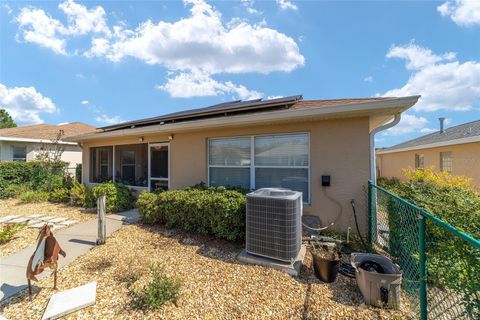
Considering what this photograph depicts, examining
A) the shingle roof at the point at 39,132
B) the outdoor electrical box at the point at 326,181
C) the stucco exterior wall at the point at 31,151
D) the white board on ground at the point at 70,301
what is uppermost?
the shingle roof at the point at 39,132

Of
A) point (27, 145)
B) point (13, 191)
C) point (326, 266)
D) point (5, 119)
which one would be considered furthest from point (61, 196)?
point (5, 119)

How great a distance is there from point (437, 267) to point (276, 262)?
6.77ft

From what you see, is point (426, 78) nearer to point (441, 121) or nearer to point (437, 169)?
point (437, 169)

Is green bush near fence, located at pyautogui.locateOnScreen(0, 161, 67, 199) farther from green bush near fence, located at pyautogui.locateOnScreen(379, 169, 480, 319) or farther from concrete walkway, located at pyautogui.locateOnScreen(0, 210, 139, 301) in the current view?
green bush near fence, located at pyautogui.locateOnScreen(379, 169, 480, 319)

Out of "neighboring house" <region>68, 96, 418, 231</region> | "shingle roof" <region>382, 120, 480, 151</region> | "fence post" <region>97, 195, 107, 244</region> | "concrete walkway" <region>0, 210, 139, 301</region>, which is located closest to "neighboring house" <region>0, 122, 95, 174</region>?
"concrete walkway" <region>0, 210, 139, 301</region>

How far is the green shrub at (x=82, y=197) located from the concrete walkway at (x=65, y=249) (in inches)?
66.8

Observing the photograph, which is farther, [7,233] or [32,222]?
[32,222]

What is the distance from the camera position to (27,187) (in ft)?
33.9

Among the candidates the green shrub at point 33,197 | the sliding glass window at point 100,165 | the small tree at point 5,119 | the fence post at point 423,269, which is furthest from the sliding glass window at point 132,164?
the small tree at point 5,119

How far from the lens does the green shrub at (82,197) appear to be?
7508 millimetres

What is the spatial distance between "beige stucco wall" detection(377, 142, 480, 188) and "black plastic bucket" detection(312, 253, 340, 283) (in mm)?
10262

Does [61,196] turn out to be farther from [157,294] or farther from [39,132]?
[39,132]

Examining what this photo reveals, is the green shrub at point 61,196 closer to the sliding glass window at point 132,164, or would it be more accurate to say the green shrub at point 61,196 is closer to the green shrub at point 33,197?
the green shrub at point 33,197

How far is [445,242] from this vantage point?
90.7 inches
